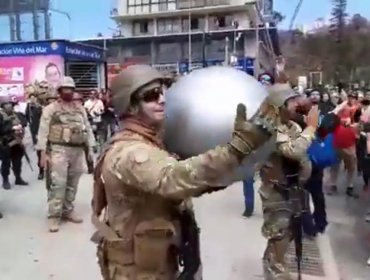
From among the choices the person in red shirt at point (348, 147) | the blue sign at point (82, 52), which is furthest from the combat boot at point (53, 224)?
the blue sign at point (82, 52)

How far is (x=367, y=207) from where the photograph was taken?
736 centimetres

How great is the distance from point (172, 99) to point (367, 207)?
229 inches

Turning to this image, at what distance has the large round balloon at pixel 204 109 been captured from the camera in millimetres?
2070

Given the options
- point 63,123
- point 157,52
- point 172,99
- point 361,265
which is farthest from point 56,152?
point 157,52

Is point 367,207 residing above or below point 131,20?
below

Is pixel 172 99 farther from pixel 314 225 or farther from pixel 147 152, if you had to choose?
pixel 314 225

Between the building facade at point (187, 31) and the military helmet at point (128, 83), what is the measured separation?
37.0 meters

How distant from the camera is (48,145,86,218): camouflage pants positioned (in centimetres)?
596

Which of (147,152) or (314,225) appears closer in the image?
(147,152)

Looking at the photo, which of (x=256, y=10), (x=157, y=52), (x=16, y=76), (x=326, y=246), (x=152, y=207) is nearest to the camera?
(x=152, y=207)

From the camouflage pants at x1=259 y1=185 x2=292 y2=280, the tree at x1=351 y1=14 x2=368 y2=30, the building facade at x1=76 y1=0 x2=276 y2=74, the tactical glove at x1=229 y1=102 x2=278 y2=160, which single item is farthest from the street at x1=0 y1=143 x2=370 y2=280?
the building facade at x1=76 y1=0 x2=276 y2=74

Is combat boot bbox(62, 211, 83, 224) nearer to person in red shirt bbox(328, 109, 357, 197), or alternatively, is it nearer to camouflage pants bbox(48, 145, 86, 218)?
camouflage pants bbox(48, 145, 86, 218)

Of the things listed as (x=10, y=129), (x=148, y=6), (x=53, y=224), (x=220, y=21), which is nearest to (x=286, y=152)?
(x=53, y=224)

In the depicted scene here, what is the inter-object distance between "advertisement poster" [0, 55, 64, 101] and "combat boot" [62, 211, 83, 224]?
1306 cm
